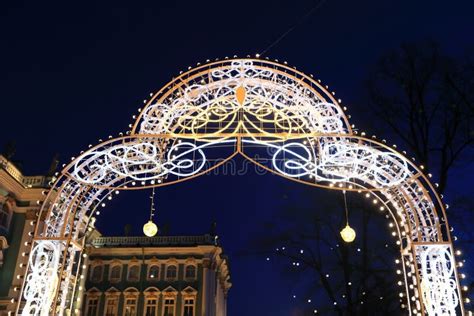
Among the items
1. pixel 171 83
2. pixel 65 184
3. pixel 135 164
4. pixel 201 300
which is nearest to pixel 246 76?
pixel 171 83

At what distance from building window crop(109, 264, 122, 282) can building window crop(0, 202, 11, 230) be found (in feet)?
35.6

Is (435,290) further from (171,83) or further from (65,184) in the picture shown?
(65,184)

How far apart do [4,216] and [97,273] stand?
1110cm

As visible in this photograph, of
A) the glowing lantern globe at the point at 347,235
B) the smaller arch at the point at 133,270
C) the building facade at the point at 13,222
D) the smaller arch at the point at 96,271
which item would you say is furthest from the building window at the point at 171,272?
the glowing lantern globe at the point at 347,235

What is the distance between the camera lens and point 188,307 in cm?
3055

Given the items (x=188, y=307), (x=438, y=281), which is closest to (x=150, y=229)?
(x=438, y=281)

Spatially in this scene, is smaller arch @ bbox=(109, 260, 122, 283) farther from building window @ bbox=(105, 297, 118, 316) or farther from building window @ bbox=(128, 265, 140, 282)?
building window @ bbox=(105, 297, 118, 316)

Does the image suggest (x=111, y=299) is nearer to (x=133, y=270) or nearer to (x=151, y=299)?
(x=133, y=270)

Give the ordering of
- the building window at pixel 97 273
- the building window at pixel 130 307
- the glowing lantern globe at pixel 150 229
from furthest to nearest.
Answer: the building window at pixel 97 273 → the building window at pixel 130 307 → the glowing lantern globe at pixel 150 229

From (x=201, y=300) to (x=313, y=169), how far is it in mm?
22589

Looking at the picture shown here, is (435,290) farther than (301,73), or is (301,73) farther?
(301,73)

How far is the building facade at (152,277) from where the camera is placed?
30.6 m

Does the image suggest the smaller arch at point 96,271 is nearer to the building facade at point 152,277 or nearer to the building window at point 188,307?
the building facade at point 152,277

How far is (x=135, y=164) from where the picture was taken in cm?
1079
